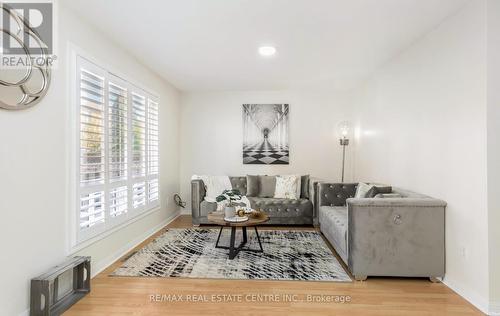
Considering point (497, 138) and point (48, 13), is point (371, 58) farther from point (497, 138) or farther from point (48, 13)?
point (48, 13)

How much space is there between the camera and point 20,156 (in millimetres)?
1993

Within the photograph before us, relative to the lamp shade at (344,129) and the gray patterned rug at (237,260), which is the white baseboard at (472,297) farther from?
the lamp shade at (344,129)

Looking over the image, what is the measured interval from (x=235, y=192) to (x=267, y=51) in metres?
1.81

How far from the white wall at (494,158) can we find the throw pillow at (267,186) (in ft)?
10.7

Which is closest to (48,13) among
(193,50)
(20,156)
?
(20,156)

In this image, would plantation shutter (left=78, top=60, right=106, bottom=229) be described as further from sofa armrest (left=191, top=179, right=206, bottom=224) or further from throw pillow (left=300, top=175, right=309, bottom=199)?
throw pillow (left=300, top=175, right=309, bottom=199)

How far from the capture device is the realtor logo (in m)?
1.89

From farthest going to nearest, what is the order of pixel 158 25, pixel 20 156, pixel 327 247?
pixel 327 247
pixel 158 25
pixel 20 156

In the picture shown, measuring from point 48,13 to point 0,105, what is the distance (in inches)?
38.0

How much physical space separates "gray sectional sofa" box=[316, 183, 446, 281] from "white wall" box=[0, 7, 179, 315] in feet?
8.76

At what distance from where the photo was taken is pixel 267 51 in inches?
134

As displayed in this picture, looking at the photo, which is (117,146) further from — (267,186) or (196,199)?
(267,186)

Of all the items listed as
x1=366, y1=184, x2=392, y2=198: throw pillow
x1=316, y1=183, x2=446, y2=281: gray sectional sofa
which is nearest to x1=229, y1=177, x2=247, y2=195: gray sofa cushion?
Answer: x1=366, y1=184, x2=392, y2=198: throw pillow

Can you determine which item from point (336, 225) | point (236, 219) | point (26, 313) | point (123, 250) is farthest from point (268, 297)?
point (123, 250)
